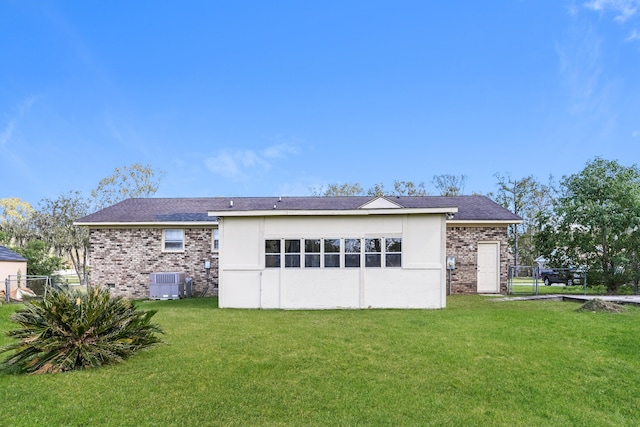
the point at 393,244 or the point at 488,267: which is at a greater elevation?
the point at 393,244

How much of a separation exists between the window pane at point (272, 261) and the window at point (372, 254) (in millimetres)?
2654

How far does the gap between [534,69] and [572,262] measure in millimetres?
8228

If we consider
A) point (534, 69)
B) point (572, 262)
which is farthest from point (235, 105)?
point (572, 262)

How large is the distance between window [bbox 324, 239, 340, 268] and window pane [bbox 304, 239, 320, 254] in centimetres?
27

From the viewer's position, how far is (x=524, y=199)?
3344 cm

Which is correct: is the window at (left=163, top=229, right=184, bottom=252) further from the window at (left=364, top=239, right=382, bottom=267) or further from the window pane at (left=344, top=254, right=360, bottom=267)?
the window at (left=364, top=239, right=382, bottom=267)

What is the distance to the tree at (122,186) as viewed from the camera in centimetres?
3706

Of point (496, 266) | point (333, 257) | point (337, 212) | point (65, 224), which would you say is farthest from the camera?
point (65, 224)

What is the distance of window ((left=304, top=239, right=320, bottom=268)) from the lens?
38.8 ft

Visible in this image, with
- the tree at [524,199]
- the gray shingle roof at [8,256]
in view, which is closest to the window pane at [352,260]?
the gray shingle roof at [8,256]

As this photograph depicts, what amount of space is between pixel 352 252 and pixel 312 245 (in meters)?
1.23

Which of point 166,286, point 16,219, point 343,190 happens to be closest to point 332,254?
point 166,286

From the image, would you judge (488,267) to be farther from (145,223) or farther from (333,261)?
(145,223)

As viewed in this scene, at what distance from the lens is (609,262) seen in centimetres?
1573
